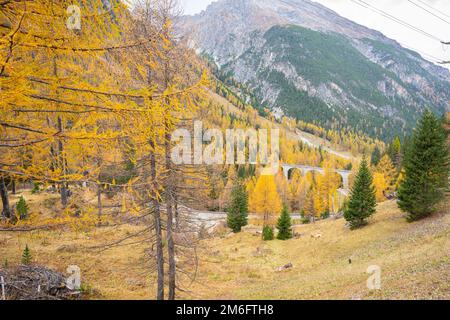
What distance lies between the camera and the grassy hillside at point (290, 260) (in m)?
11.3

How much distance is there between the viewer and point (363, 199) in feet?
93.1

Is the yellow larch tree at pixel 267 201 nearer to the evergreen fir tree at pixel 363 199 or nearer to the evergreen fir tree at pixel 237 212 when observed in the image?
the evergreen fir tree at pixel 237 212

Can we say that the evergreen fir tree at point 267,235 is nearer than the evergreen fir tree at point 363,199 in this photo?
No

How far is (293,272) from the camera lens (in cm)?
2088

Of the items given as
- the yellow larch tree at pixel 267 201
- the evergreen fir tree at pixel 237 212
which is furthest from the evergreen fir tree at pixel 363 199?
the yellow larch tree at pixel 267 201

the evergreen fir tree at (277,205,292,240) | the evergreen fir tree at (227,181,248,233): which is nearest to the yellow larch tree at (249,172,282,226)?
the evergreen fir tree at (227,181,248,233)

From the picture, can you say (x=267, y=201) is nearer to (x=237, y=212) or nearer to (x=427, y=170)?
(x=237, y=212)

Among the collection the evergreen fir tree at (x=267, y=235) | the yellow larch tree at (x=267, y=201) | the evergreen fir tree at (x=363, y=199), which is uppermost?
the evergreen fir tree at (x=363, y=199)

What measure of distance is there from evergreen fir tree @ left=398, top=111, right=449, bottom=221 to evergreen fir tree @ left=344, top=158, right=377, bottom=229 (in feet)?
12.3

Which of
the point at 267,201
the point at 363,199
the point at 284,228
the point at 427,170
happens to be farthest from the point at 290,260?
the point at 267,201

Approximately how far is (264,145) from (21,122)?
124 metres

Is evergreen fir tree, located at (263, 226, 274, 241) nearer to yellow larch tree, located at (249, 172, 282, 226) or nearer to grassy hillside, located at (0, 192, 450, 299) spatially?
grassy hillside, located at (0, 192, 450, 299)

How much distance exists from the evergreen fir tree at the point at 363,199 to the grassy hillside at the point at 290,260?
1.43 metres

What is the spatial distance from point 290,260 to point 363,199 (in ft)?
34.6
